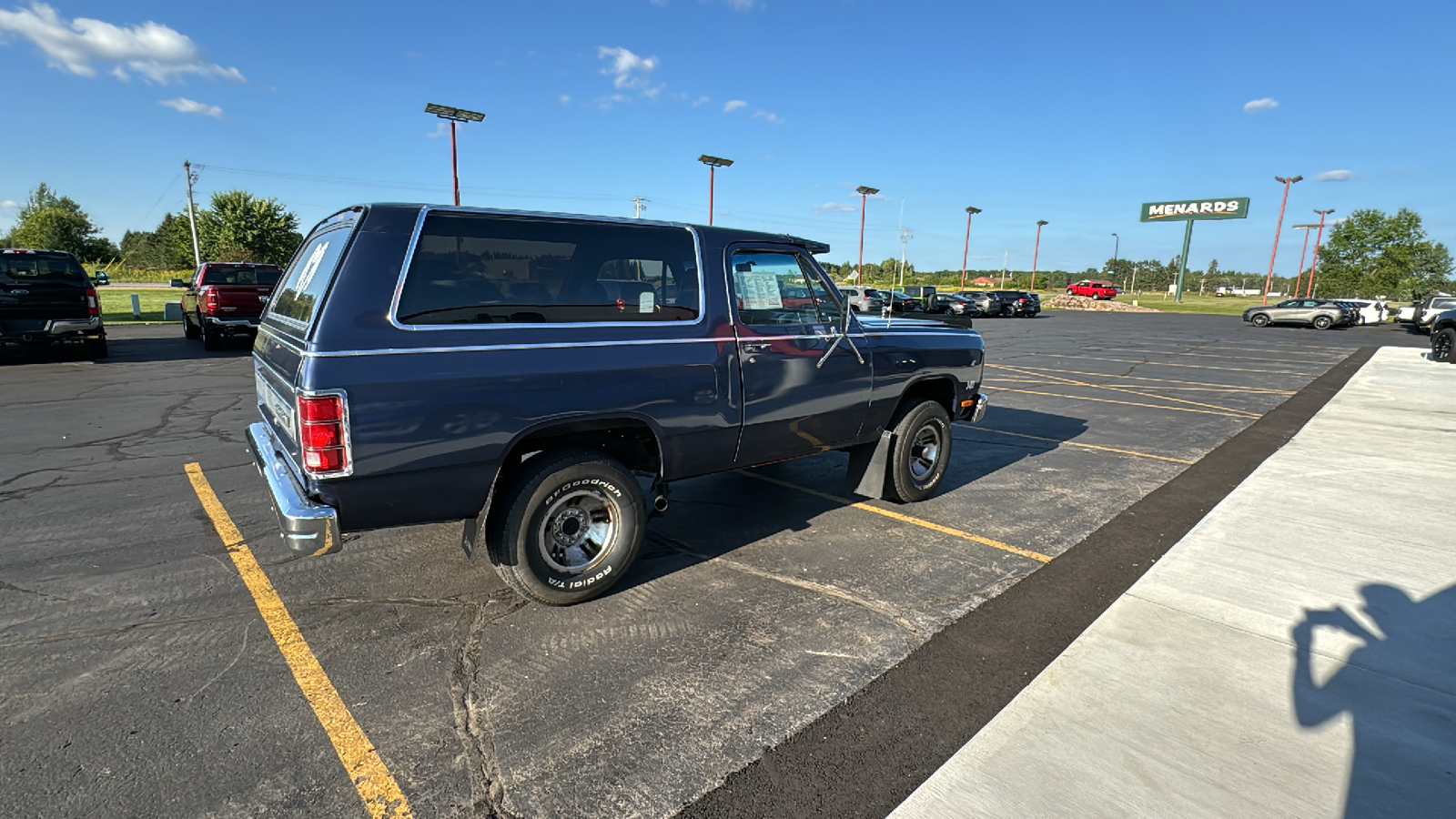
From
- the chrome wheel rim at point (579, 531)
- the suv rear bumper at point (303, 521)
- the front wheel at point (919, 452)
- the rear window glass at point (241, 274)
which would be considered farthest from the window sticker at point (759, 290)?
the rear window glass at point (241, 274)

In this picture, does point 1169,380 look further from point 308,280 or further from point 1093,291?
point 1093,291

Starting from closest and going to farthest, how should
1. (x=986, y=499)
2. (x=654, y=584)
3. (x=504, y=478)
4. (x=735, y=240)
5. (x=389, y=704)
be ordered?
(x=389, y=704) < (x=504, y=478) < (x=654, y=584) < (x=735, y=240) < (x=986, y=499)

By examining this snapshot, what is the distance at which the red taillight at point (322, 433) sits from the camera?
2.76 m

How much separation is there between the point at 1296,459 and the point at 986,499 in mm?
3677

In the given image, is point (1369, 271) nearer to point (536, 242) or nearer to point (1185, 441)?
point (1185, 441)

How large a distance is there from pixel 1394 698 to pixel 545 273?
419 cm

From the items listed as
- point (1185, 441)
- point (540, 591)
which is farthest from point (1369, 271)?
point (540, 591)

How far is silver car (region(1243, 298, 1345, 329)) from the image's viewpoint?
31.8m

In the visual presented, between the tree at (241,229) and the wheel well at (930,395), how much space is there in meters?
67.9

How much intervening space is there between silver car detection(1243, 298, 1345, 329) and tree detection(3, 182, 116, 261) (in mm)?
85811

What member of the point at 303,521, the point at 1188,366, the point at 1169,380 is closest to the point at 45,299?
the point at 303,521

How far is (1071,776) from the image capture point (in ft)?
7.89

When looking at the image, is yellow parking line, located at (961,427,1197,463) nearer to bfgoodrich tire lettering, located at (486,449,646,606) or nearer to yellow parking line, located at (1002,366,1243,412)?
yellow parking line, located at (1002,366,1243,412)

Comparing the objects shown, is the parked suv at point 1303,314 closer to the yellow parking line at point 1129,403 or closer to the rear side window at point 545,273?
the yellow parking line at point 1129,403
